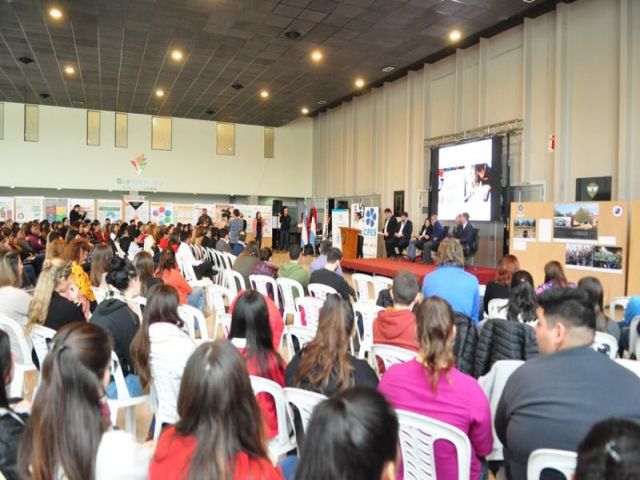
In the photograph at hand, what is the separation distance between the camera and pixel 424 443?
1693mm

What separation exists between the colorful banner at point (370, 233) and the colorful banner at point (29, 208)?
32.3 ft

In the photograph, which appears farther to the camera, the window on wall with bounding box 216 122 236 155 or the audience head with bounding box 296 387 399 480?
the window on wall with bounding box 216 122 236 155

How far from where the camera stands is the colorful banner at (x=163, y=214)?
1617 centimetres

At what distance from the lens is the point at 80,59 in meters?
10.8

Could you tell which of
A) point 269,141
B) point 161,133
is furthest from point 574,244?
point 161,133

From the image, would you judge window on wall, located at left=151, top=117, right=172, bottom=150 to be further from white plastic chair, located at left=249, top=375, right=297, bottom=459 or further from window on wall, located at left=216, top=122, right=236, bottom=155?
white plastic chair, located at left=249, top=375, right=297, bottom=459

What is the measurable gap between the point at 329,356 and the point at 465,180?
29.4 ft

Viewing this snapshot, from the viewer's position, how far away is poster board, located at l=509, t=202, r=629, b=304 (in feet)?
23.2

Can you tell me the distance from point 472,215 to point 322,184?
856 centimetres

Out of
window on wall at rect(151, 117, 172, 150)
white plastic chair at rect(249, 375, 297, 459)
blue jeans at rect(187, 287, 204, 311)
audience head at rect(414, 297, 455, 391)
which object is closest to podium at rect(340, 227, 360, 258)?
window on wall at rect(151, 117, 172, 150)

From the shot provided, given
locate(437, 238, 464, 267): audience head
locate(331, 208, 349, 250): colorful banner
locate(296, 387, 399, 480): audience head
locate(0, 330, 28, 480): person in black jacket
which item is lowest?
locate(0, 330, 28, 480): person in black jacket

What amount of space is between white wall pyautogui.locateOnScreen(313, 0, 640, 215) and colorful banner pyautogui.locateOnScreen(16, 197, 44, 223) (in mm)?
10830

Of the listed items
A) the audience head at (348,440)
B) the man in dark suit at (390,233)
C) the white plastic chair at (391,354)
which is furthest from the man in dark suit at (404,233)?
the audience head at (348,440)

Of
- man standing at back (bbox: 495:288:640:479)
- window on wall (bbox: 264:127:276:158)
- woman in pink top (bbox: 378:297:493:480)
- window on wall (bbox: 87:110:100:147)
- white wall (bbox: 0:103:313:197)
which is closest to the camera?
man standing at back (bbox: 495:288:640:479)
